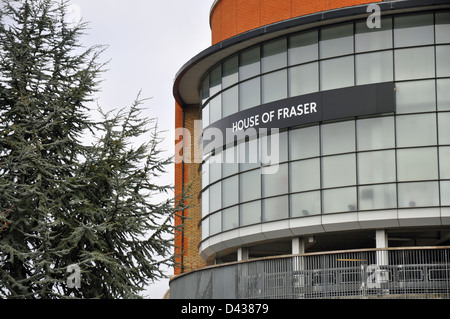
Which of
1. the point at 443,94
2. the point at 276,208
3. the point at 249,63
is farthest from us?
the point at 249,63

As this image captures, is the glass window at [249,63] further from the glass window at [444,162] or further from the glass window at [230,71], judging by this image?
the glass window at [444,162]

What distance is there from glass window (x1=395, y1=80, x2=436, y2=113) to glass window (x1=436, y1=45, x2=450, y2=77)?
1.61ft

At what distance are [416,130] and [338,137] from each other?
9.53 feet

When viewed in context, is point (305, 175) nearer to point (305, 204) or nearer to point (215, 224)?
point (305, 204)

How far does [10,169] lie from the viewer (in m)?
17.9

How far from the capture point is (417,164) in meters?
29.9

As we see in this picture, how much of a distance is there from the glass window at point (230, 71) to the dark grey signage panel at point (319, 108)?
1.82m

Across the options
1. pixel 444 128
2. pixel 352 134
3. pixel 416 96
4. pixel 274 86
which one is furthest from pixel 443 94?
pixel 274 86

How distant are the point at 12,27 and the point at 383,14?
15.8 m

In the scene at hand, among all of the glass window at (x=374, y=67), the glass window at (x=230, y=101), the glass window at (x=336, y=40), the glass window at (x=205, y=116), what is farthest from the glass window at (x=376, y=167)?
the glass window at (x=205, y=116)

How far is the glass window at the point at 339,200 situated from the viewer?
30.5 metres

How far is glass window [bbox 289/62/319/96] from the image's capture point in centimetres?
3219
